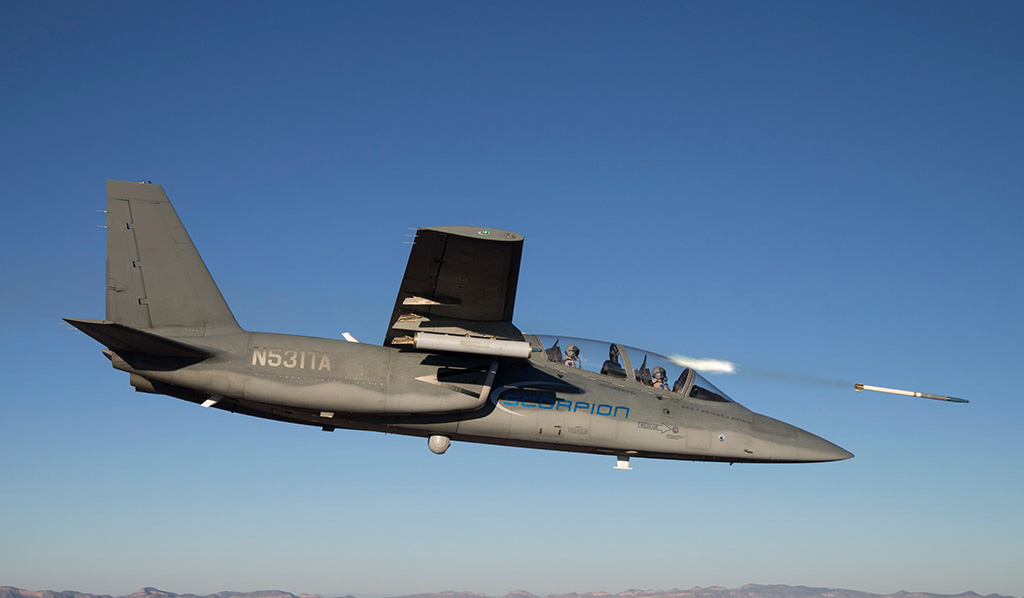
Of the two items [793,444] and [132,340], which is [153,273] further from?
[793,444]

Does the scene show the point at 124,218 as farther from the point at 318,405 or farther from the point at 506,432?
the point at 506,432

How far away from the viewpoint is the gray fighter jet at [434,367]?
1466 centimetres

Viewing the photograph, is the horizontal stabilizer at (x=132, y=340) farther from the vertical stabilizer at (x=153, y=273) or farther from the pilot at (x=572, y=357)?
the pilot at (x=572, y=357)

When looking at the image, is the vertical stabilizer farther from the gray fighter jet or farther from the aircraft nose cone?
the aircraft nose cone

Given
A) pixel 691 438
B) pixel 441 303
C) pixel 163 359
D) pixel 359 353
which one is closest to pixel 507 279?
pixel 441 303

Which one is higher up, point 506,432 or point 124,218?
point 124,218

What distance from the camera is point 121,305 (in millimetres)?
15508

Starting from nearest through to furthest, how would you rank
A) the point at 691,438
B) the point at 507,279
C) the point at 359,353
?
1. the point at 507,279
2. the point at 359,353
3. the point at 691,438

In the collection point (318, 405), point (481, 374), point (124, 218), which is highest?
point (124, 218)

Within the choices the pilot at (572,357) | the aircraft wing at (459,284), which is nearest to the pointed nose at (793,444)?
the pilot at (572,357)

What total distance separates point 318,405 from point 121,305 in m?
4.51

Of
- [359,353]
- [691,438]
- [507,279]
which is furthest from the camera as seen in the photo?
[691,438]

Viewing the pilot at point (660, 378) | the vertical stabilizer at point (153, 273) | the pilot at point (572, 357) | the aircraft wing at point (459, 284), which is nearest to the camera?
the aircraft wing at point (459, 284)

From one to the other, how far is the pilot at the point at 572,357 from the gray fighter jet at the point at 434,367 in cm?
3
